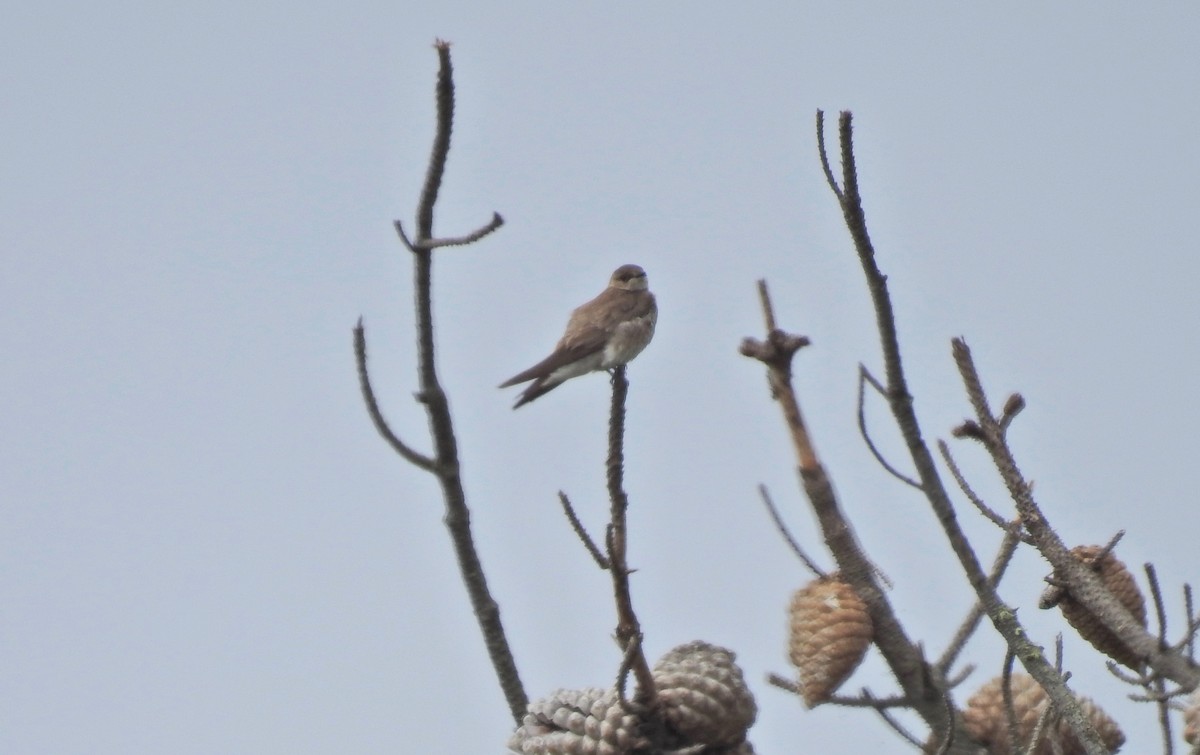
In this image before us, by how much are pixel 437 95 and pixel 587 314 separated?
585 cm

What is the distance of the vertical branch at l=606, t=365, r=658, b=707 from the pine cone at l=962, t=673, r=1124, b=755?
0.89 m

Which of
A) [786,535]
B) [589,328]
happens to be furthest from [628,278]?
[786,535]

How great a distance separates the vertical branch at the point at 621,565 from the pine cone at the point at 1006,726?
0.89m

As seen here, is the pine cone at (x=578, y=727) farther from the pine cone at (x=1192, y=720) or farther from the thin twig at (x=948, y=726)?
the pine cone at (x=1192, y=720)

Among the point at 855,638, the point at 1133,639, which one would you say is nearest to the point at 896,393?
the point at 855,638

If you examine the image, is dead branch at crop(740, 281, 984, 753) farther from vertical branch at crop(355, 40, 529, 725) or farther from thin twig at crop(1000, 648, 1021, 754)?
vertical branch at crop(355, 40, 529, 725)

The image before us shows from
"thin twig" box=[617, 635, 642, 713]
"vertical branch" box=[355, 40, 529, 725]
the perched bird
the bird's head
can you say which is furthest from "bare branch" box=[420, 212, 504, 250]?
the bird's head

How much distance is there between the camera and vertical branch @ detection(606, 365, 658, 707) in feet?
7.70

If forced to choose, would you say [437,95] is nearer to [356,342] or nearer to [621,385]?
[356,342]

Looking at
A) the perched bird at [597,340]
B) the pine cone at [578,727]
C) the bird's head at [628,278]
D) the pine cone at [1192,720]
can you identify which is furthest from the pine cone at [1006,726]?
the bird's head at [628,278]

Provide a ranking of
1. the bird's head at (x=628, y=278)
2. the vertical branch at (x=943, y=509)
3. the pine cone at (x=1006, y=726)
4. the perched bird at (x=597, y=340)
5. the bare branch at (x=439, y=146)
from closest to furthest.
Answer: the bare branch at (x=439, y=146) → the vertical branch at (x=943, y=509) → the pine cone at (x=1006, y=726) → the perched bird at (x=597, y=340) → the bird's head at (x=628, y=278)

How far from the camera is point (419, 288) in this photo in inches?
99.8

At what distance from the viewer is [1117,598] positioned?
3.03 metres

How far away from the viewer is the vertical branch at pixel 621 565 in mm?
2346
